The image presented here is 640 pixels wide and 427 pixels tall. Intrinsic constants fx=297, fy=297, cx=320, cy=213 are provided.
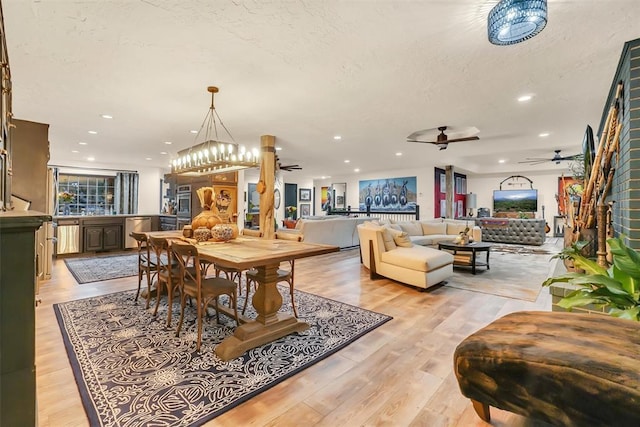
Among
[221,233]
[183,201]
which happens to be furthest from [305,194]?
[221,233]

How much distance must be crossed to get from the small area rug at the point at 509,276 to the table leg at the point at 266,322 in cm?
272

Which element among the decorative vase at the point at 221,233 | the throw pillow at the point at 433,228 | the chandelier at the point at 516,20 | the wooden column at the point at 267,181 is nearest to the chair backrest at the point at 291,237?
the decorative vase at the point at 221,233

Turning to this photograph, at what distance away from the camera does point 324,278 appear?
480 cm

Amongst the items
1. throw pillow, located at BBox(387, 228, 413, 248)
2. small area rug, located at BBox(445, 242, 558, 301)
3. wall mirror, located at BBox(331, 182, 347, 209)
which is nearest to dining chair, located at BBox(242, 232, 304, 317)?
throw pillow, located at BBox(387, 228, 413, 248)

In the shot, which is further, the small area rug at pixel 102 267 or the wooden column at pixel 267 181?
the wooden column at pixel 267 181

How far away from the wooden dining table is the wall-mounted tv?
38.0ft

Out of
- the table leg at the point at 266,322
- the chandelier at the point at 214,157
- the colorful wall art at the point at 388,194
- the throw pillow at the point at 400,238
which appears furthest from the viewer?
the colorful wall art at the point at 388,194

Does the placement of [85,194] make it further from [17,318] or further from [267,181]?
[17,318]

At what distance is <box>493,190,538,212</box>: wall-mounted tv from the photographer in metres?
11.4

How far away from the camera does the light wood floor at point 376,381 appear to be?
165 cm

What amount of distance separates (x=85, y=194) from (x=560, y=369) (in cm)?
1135

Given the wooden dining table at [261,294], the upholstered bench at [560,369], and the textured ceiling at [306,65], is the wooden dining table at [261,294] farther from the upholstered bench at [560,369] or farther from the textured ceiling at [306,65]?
the textured ceiling at [306,65]

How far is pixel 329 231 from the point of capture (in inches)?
289

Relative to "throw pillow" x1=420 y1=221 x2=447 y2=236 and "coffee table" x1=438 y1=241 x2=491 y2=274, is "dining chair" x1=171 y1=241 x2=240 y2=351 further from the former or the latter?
"throw pillow" x1=420 y1=221 x2=447 y2=236
